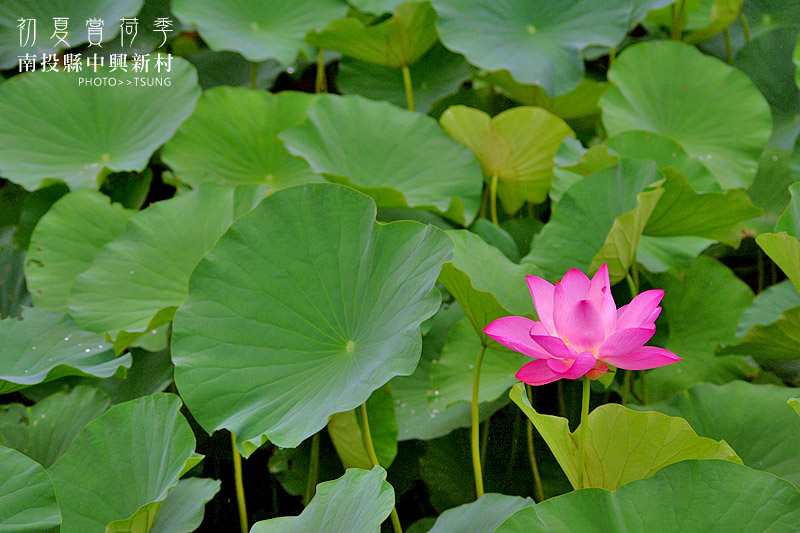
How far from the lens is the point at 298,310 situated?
2.87ft

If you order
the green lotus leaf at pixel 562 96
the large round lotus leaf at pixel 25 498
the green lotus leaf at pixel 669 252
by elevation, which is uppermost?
the green lotus leaf at pixel 562 96

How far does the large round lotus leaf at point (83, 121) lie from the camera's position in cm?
142

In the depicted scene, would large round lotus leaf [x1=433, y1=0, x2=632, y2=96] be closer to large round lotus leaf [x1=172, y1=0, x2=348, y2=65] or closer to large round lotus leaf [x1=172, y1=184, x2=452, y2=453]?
large round lotus leaf [x1=172, y1=0, x2=348, y2=65]

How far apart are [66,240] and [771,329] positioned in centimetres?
124

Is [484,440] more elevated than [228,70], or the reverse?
[228,70]

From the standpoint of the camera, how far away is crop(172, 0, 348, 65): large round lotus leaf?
156 cm

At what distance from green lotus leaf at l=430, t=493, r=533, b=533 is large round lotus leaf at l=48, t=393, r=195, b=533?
317mm

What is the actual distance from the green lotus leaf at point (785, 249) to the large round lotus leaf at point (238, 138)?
948mm

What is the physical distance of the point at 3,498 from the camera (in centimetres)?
70

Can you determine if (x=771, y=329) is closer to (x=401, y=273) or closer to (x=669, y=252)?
(x=669, y=252)

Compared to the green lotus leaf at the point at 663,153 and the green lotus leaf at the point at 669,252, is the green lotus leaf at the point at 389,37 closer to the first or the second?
the green lotus leaf at the point at 663,153

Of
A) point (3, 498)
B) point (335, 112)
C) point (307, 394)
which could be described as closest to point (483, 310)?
point (307, 394)

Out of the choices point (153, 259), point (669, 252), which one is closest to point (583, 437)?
point (669, 252)

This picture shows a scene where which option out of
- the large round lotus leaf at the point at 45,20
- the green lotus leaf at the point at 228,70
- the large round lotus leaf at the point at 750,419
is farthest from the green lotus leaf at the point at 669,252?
the large round lotus leaf at the point at 45,20
